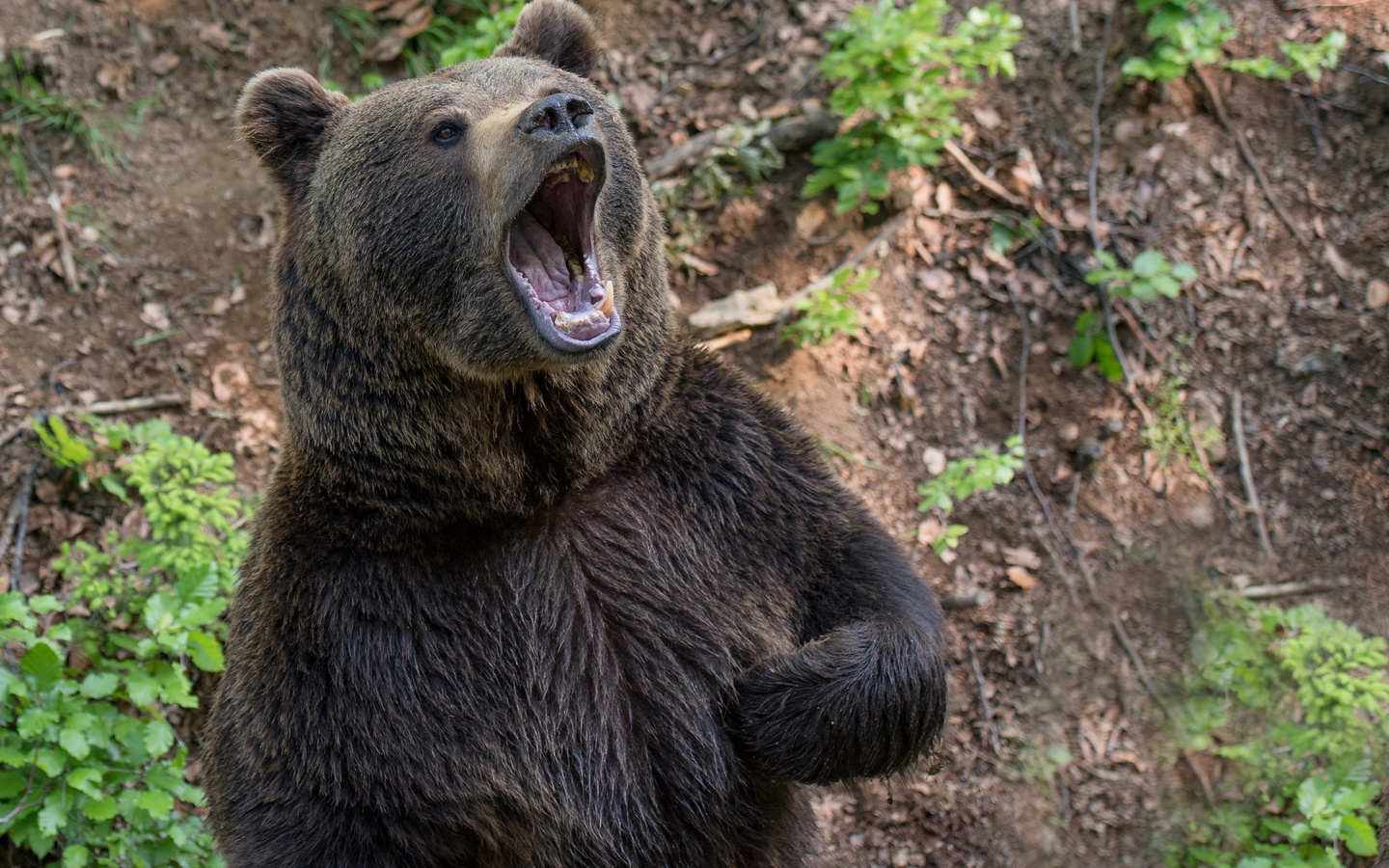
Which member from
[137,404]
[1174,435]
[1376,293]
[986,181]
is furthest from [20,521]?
[1376,293]

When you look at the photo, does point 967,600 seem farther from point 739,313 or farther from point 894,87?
point 894,87

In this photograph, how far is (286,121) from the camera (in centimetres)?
360

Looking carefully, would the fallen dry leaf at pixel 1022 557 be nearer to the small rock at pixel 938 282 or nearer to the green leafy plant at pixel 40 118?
the small rock at pixel 938 282

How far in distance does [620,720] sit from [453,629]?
0.56m

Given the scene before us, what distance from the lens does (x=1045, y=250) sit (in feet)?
20.5

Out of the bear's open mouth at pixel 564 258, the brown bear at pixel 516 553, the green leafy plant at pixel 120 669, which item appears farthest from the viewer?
the green leafy plant at pixel 120 669

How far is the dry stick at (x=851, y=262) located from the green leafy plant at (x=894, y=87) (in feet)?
0.52

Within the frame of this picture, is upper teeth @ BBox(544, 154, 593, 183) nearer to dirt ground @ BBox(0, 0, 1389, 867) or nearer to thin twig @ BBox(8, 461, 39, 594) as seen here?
dirt ground @ BBox(0, 0, 1389, 867)

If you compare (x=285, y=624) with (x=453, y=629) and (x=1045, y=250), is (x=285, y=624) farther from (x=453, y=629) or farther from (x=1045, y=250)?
(x=1045, y=250)

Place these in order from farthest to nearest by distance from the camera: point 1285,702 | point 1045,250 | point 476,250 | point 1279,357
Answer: point 1045,250 < point 1279,357 < point 1285,702 < point 476,250

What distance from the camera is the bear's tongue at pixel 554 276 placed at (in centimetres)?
314

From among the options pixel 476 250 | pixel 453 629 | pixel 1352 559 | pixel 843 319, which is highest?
pixel 476 250

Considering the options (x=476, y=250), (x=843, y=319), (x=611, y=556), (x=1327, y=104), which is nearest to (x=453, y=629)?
(x=611, y=556)

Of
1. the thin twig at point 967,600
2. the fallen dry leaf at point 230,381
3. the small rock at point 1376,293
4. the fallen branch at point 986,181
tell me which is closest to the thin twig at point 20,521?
the fallen dry leaf at point 230,381
